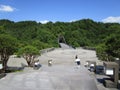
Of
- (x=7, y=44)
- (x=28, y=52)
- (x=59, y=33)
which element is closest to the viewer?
(x=7, y=44)

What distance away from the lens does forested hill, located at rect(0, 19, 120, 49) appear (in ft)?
295

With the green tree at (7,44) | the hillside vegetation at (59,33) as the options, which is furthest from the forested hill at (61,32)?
the green tree at (7,44)

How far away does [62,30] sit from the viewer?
111312mm

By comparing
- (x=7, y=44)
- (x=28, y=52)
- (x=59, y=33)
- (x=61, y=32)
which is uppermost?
(x=61, y=32)

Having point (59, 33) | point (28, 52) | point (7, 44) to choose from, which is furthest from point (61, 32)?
point (7, 44)

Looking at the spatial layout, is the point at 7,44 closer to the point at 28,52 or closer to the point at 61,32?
the point at 28,52

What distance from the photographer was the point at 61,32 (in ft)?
353

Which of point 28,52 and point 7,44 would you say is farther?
point 28,52

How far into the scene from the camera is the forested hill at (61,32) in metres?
90.0

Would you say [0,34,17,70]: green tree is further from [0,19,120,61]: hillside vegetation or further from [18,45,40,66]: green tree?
[0,19,120,61]: hillside vegetation

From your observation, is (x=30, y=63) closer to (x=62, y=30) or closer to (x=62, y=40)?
(x=62, y=40)

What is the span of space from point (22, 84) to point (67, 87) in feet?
7.85

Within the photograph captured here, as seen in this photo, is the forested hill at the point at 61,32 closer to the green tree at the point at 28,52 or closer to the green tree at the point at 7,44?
the green tree at the point at 28,52

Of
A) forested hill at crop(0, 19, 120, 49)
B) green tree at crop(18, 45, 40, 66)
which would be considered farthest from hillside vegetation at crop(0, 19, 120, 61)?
green tree at crop(18, 45, 40, 66)
